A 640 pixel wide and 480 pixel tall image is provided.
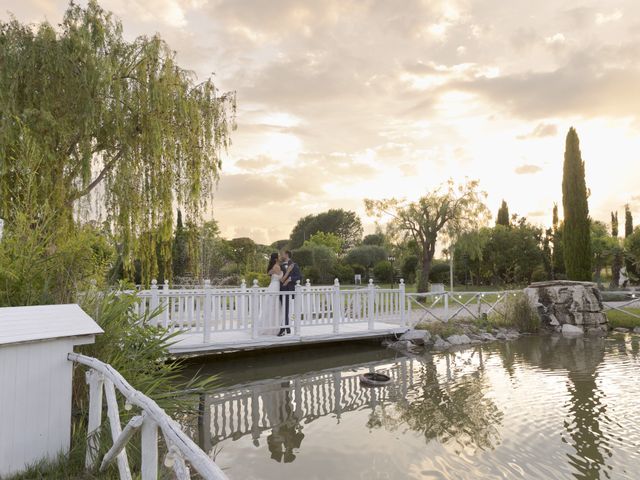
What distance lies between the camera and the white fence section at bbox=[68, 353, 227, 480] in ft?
5.49

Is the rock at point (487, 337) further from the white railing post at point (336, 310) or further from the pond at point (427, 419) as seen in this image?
the white railing post at point (336, 310)

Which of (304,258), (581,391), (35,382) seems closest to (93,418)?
(35,382)

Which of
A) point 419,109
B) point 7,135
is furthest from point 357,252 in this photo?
point 7,135

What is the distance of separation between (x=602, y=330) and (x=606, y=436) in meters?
11.1

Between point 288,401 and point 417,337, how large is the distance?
5810 millimetres

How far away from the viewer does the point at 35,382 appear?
297 centimetres

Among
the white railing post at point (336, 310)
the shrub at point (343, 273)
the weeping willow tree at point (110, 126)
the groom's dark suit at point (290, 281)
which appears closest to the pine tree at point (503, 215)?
the shrub at point (343, 273)

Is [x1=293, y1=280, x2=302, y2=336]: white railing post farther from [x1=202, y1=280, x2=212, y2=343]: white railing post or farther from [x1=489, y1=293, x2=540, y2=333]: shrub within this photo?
[x1=489, y1=293, x2=540, y2=333]: shrub

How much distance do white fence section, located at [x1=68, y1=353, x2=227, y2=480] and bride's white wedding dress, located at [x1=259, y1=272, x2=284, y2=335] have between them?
722cm

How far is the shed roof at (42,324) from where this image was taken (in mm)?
2846

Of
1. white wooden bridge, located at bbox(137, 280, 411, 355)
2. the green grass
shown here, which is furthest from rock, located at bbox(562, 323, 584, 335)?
white wooden bridge, located at bbox(137, 280, 411, 355)

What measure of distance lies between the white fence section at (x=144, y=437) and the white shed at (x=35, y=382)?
0.48 feet

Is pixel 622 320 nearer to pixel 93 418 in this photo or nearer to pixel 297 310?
pixel 297 310

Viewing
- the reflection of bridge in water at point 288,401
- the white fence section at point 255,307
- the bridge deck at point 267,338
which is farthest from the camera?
the white fence section at point 255,307
